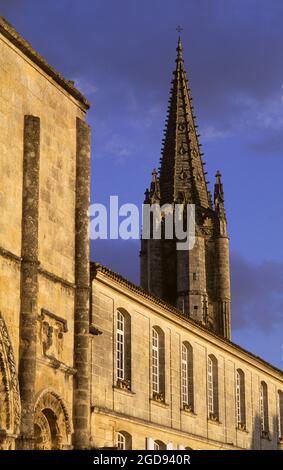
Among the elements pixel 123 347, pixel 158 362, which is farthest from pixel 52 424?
pixel 158 362

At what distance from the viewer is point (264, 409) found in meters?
52.2

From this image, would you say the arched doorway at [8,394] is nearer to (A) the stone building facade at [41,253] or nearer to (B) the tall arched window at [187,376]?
(A) the stone building facade at [41,253]

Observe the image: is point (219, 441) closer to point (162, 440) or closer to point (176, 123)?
point (162, 440)

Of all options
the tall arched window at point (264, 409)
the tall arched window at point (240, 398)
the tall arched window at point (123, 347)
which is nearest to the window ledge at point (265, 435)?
the tall arched window at point (264, 409)

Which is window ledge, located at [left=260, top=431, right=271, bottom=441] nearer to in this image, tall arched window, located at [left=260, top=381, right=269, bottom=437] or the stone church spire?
tall arched window, located at [left=260, top=381, right=269, bottom=437]

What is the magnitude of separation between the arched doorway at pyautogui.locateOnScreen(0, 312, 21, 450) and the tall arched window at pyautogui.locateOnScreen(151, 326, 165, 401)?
38.2 ft

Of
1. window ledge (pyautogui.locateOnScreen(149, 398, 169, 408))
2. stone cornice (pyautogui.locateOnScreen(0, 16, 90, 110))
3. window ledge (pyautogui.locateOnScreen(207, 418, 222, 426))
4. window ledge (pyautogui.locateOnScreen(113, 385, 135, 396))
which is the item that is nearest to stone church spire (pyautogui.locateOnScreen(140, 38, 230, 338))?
window ledge (pyautogui.locateOnScreen(207, 418, 222, 426))

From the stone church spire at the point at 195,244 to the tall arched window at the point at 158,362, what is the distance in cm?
4586

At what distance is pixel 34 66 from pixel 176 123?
6609cm

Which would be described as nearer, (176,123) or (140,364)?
(140,364)

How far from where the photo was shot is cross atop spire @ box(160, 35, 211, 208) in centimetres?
9556

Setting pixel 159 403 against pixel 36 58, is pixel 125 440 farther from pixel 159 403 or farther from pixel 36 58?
pixel 36 58

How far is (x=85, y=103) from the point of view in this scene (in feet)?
117
